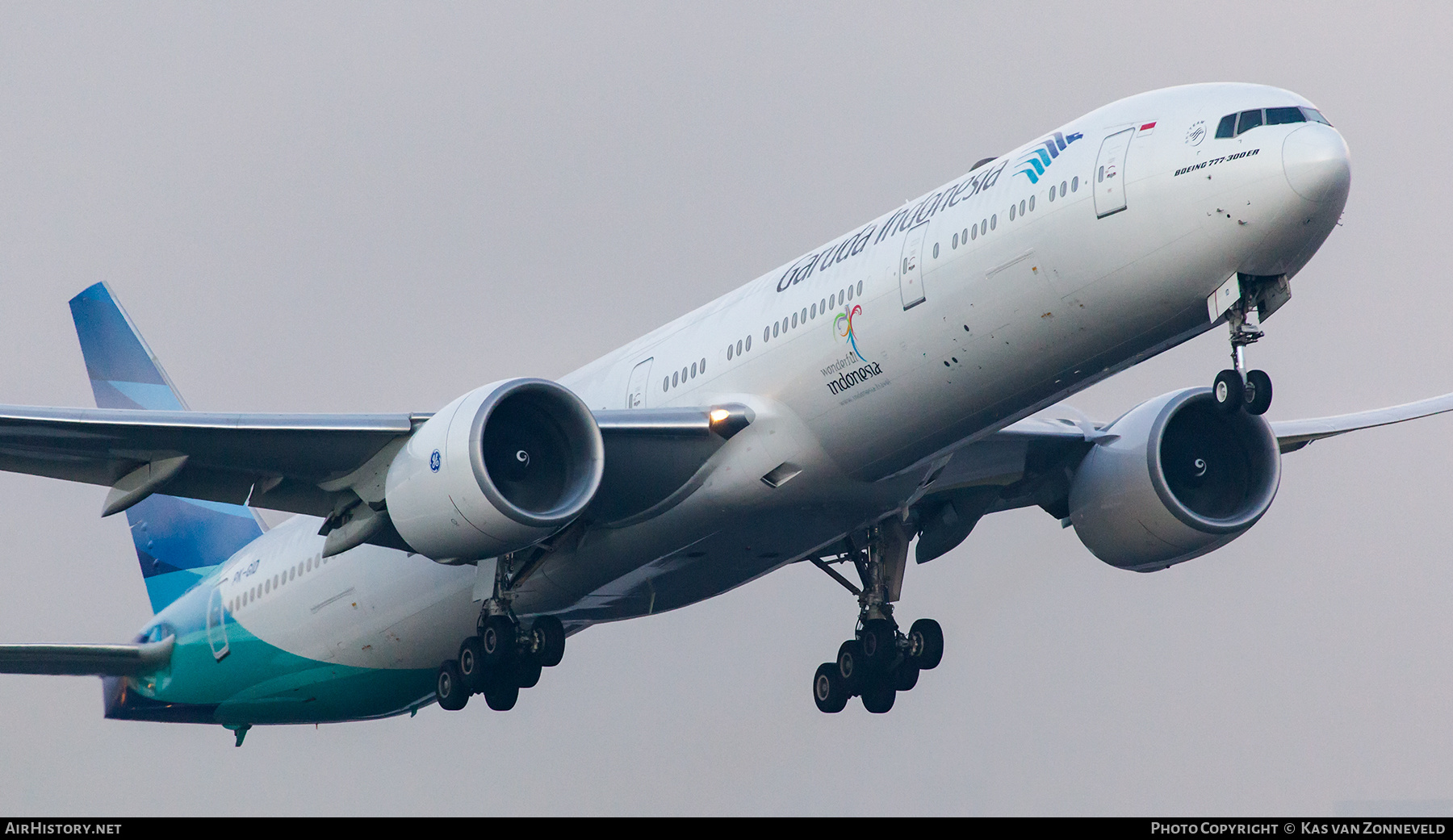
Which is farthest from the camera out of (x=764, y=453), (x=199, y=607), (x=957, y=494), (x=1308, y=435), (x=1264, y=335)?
(x=199, y=607)

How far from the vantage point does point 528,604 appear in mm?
26172

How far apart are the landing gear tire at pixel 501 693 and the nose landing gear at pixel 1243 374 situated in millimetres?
10580

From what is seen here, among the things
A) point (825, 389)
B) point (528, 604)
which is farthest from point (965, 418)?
point (528, 604)

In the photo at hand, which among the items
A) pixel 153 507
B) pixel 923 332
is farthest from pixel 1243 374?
pixel 153 507

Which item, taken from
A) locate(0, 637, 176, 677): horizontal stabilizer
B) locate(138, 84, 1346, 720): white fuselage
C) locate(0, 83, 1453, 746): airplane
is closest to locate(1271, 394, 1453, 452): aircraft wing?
locate(0, 83, 1453, 746): airplane

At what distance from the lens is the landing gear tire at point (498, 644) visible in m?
24.7

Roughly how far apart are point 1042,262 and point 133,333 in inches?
844

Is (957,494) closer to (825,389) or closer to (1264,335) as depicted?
(825,389)

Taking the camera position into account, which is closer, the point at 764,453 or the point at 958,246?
the point at 958,246

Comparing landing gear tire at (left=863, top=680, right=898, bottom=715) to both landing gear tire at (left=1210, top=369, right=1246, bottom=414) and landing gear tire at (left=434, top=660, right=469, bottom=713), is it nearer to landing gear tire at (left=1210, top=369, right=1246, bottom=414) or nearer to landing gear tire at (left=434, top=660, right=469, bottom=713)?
landing gear tire at (left=434, top=660, right=469, bottom=713)

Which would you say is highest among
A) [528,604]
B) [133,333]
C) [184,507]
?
[133,333]

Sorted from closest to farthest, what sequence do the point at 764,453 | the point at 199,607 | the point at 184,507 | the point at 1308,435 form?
1. the point at 764,453
2. the point at 1308,435
3. the point at 199,607
4. the point at 184,507

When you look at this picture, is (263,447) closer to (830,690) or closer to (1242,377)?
(830,690)

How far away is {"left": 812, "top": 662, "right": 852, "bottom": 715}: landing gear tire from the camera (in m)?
27.4
